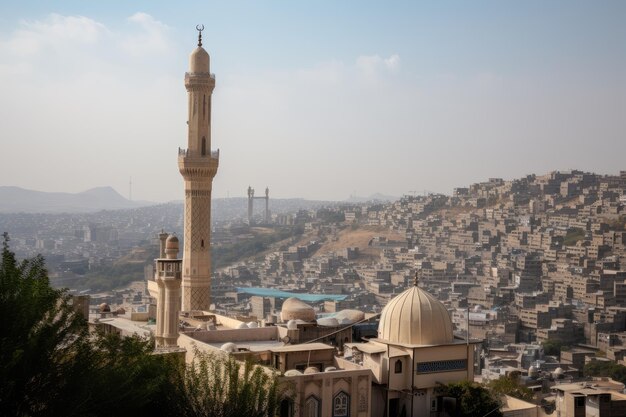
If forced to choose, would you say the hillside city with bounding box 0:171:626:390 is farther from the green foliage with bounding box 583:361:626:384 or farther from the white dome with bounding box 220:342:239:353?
the white dome with bounding box 220:342:239:353

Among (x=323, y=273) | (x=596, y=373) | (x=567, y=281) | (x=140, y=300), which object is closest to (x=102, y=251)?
(x=323, y=273)

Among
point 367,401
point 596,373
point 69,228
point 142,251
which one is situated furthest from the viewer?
point 69,228

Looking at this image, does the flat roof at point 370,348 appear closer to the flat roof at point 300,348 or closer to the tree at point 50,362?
the flat roof at point 300,348

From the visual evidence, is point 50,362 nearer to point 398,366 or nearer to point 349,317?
point 398,366

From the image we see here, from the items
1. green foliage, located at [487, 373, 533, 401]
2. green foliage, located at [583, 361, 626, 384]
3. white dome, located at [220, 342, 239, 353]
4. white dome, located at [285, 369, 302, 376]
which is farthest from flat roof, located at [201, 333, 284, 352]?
green foliage, located at [583, 361, 626, 384]

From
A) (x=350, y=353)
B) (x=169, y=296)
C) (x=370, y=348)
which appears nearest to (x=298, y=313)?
(x=350, y=353)

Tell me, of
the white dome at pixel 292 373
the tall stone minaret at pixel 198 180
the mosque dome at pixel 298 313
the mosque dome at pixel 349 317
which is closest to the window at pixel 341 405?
the white dome at pixel 292 373

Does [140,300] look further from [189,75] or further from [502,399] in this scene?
[502,399]
